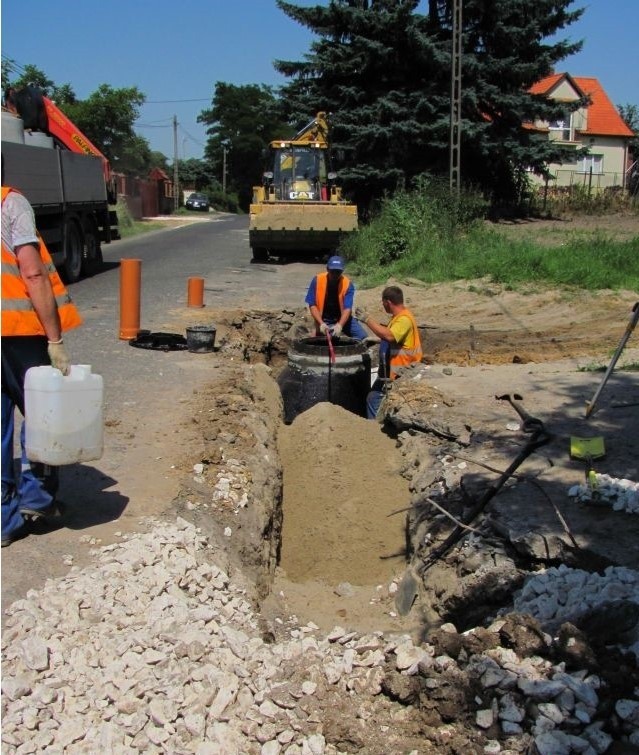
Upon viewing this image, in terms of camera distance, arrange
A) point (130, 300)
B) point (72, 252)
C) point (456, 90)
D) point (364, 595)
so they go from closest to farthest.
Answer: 1. point (364, 595)
2. point (130, 300)
3. point (72, 252)
4. point (456, 90)

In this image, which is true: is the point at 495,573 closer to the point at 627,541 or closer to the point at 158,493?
the point at 627,541

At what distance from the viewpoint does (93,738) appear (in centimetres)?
293

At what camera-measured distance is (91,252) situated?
18.3 m

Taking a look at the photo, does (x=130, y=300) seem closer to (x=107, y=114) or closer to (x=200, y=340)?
(x=200, y=340)

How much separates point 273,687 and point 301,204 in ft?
55.3

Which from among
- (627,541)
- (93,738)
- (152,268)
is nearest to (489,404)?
(627,541)

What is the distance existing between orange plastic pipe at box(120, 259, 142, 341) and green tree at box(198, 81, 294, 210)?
75.2 m

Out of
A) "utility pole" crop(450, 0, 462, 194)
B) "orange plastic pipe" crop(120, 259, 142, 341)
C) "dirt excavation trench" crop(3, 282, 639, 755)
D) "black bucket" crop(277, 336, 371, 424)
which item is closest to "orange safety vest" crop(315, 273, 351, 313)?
"black bucket" crop(277, 336, 371, 424)

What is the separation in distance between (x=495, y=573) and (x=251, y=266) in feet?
52.4

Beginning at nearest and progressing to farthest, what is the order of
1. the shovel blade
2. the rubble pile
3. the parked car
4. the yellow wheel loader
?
1. the rubble pile
2. the shovel blade
3. the yellow wheel loader
4. the parked car

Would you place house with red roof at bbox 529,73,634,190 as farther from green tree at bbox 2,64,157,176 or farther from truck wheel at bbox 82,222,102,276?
truck wheel at bbox 82,222,102,276

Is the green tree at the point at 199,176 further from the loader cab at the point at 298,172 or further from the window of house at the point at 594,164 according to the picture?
the loader cab at the point at 298,172

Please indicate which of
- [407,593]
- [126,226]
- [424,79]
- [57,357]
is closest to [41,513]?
[57,357]

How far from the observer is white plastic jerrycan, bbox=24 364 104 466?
3.99 metres
